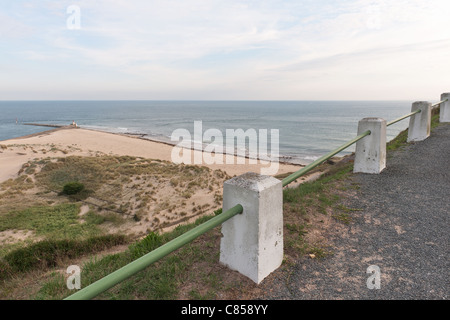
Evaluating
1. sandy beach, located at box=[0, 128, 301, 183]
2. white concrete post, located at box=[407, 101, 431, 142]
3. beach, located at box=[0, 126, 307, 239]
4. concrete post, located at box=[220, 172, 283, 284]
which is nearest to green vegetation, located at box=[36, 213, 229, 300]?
concrete post, located at box=[220, 172, 283, 284]

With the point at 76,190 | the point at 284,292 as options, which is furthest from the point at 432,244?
the point at 76,190

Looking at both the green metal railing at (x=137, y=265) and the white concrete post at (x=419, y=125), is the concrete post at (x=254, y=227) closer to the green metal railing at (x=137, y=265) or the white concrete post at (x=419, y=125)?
the green metal railing at (x=137, y=265)

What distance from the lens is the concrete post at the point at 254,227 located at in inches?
115

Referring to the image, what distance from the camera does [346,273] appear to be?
3.26 m

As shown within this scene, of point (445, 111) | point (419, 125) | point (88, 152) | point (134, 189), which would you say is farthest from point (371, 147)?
point (88, 152)

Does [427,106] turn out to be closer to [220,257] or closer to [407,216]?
[407,216]

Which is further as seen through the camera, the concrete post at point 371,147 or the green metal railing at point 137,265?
the concrete post at point 371,147

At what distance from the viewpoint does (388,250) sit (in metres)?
3.71

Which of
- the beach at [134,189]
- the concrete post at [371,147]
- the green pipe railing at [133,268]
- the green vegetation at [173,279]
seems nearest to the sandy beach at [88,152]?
the beach at [134,189]

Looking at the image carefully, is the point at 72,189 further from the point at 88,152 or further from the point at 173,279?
the point at 88,152

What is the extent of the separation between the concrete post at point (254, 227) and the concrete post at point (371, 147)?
14.8 feet

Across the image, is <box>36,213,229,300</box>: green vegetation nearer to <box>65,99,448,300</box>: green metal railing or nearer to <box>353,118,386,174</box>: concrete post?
<box>65,99,448,300</box>: green metal railing
